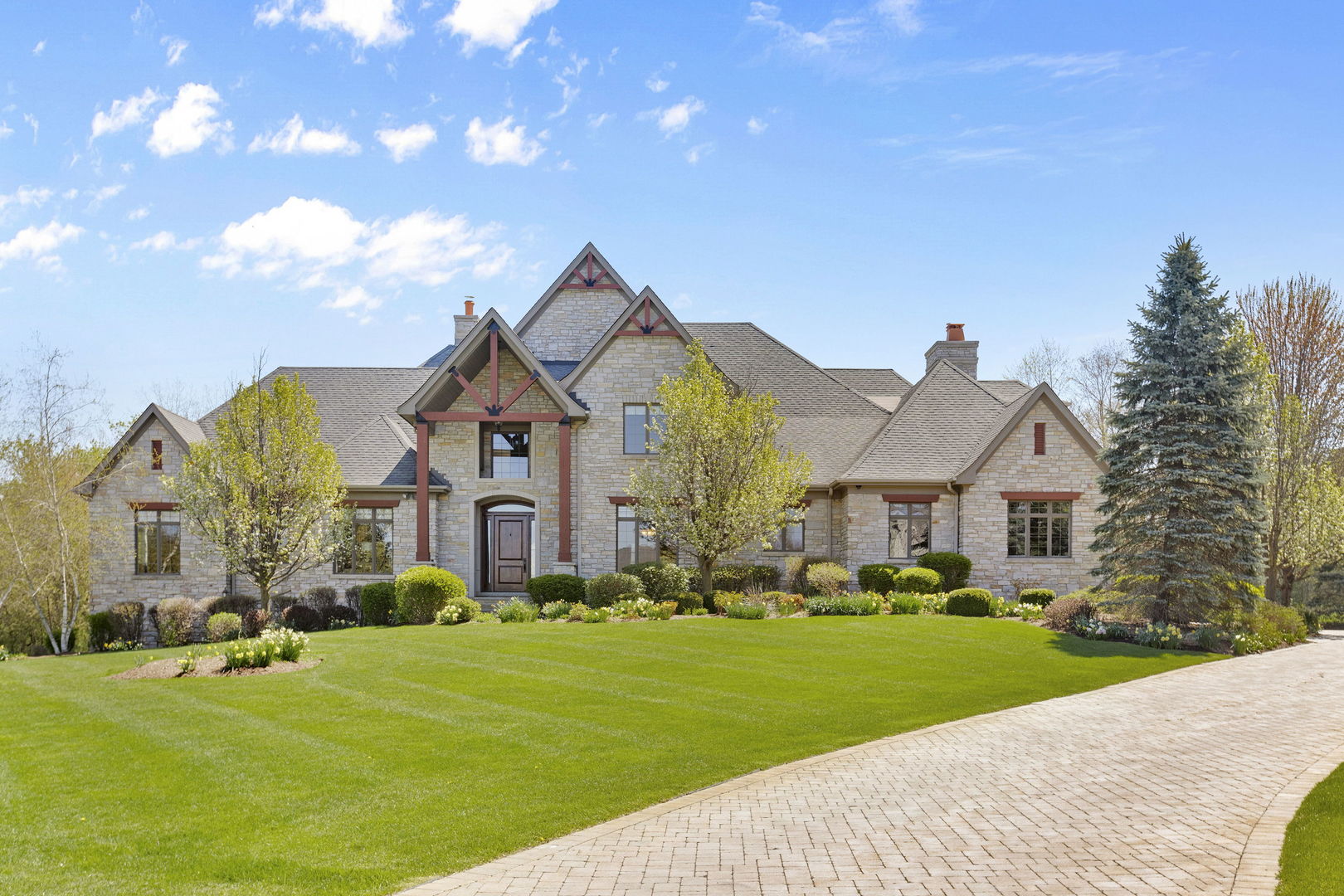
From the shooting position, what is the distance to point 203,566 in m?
25.7

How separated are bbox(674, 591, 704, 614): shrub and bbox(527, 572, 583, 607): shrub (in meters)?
2.65

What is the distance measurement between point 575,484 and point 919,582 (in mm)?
9880

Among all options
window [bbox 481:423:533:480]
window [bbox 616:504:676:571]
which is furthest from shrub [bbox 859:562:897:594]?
window [bbox 481:423:533:480]

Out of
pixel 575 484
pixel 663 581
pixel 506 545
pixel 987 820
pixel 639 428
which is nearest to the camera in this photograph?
pixel 987 820

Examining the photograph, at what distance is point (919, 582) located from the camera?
23484 millimetres

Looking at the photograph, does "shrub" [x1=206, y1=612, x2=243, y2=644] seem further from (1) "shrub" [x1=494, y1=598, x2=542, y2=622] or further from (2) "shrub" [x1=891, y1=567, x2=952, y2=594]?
Result: (2) "shrub" [x1=891, y1=567, x2=952, y2=594]

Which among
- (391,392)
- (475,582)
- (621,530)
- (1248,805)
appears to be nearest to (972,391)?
(621,530)

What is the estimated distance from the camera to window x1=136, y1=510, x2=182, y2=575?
25812mm

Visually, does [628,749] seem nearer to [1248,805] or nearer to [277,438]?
[1248,805]

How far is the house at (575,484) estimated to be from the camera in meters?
25.2

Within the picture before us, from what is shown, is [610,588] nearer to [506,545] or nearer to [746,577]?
[746,577]

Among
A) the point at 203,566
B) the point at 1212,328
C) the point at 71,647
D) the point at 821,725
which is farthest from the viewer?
the point at 71,647

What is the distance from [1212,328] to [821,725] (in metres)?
14.5

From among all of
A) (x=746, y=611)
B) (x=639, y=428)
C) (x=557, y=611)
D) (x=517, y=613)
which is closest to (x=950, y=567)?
(x=746, y=611)
